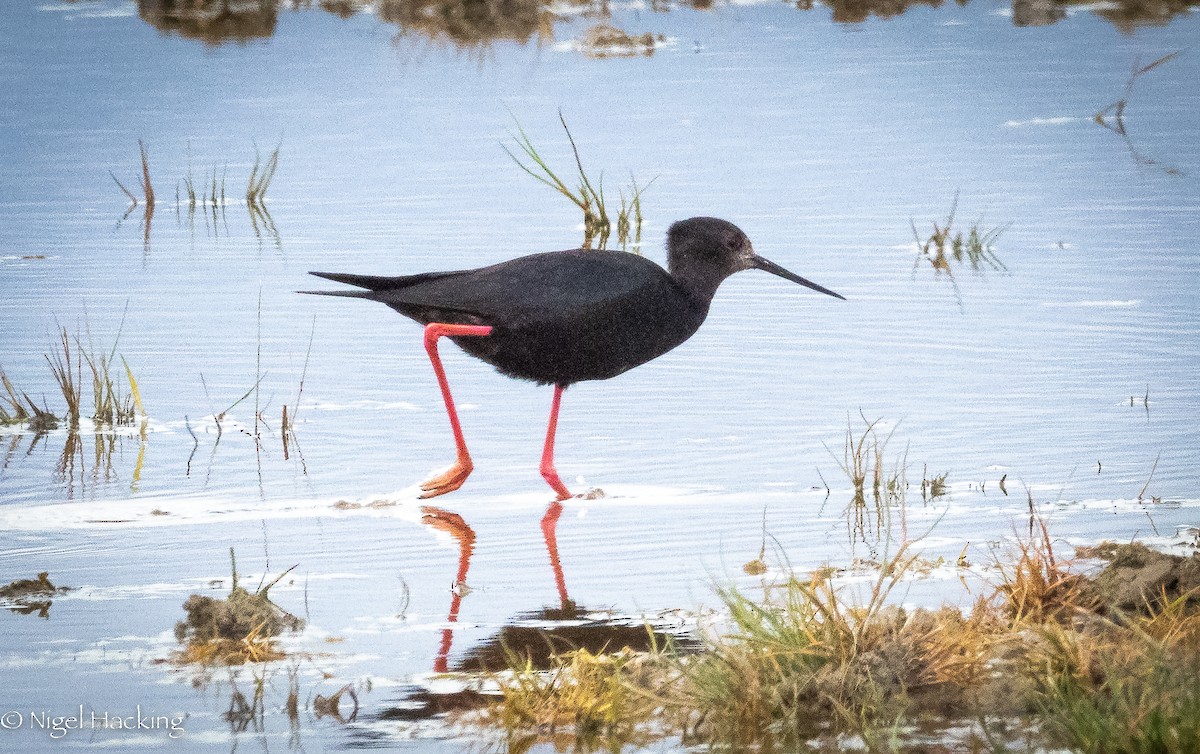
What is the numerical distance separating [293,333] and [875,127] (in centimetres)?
881

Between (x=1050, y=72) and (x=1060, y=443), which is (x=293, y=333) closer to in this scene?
(x=1060, y=443)

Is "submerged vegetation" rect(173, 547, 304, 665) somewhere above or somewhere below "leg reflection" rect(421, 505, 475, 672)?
above

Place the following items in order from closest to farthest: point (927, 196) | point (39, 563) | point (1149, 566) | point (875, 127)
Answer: point (1149, 566) → point (39, 563) → point (927, 196) → point (875, 127)

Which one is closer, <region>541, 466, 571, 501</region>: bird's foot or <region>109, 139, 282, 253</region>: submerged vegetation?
<region>541, 466, 571, 501</region>: bird's foot

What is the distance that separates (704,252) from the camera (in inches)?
310

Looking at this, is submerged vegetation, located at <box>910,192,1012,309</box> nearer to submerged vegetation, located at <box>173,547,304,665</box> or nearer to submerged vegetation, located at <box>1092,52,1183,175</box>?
submerged vegetation, located at <box>1092,52,1183,175</box>

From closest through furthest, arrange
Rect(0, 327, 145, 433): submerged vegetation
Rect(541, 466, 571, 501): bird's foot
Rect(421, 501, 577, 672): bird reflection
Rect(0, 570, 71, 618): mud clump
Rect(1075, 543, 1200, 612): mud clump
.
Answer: Rect(1075, 543, 1200, 612): mud clump
Rect(421, 501, 577, 672): bird reflection
Rect(0, 570, 71, 618): mud clump
Rect(541, 466, 571, 501): bird's foot
Rect(0, 327, 145, 433): submerged vegetation

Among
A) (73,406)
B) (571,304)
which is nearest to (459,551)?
(571,304)

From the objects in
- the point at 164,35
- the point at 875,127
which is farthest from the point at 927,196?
the point at 164,35

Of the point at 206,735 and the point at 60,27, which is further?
the point at 60,27

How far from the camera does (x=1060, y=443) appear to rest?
751 centimetres

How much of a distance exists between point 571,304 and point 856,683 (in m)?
2.92

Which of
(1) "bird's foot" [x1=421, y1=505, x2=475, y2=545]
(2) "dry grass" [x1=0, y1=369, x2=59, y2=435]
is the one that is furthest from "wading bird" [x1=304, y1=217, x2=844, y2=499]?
(2) "dry grass" [x1=0, y1=369, x2=59, y2=435]

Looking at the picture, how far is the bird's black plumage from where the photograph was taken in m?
7.45
